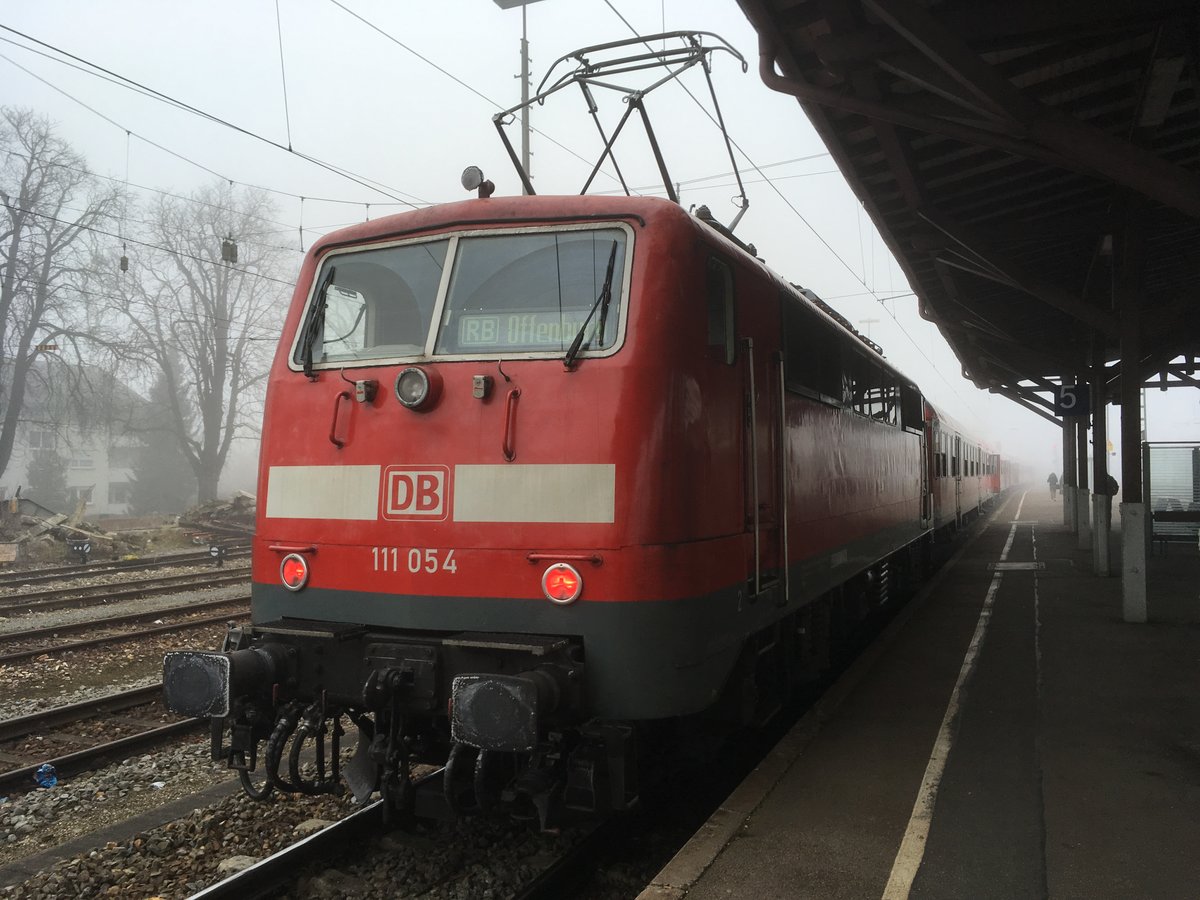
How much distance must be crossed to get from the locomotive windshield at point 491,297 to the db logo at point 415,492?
599 mm

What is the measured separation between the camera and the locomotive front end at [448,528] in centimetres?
397

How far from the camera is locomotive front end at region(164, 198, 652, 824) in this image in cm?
397

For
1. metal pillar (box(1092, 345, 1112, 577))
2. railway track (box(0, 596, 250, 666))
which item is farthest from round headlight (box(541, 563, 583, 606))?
metal pillar (box(1092, 345, 1112, 577))

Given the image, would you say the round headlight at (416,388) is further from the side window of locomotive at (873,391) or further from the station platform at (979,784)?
the side window of locomotive at (873,391)

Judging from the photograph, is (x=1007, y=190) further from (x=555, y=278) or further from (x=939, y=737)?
(x=555, y=278)

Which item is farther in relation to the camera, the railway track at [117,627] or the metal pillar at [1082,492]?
the metal pillar at [1082,492]

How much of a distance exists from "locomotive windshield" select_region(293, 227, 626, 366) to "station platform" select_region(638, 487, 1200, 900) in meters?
2.41

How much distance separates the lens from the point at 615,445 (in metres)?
3.99

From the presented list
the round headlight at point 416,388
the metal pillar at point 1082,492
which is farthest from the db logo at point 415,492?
the metal pillar at point 1082,492

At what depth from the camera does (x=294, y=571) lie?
15.1 ft

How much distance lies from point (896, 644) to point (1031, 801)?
14.3 ft

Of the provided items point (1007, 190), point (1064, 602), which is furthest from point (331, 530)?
point (1064, 602)

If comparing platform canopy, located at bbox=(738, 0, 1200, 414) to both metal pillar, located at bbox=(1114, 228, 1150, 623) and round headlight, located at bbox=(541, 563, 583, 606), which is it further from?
round headlight, located at bbox=(541, 563, 583, 606)

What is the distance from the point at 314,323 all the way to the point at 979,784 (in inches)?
170
